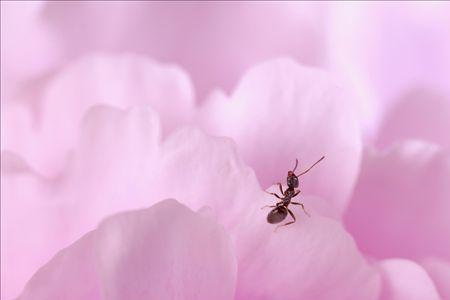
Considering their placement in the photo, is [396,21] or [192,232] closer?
[192,232]

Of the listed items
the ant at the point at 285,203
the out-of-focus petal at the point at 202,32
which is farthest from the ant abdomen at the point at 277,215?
the out-of-focus petal at the point at 202,32

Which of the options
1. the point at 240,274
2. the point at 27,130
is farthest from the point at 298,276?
the point at 27,130

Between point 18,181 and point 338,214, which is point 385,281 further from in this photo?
point 18,181

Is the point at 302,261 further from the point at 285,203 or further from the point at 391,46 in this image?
the point at 391,46

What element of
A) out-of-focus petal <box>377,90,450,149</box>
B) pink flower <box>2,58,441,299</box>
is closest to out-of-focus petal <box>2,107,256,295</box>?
pink flower <box>2,58,441,299</box>

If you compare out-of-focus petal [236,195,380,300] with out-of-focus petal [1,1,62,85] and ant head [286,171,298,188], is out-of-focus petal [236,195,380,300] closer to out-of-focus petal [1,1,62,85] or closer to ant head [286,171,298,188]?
ant head [286,171,298,188]
